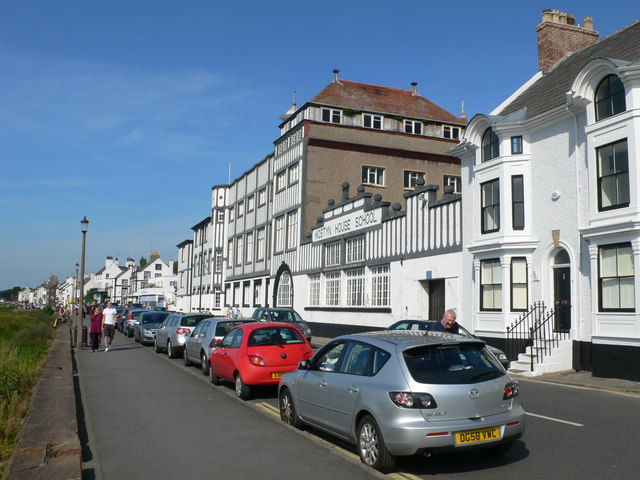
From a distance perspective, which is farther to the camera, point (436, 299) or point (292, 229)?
point (292, 229)

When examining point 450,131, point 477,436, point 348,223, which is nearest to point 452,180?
point 450,131

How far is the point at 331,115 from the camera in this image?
36844mm

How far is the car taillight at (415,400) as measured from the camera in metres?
6.18

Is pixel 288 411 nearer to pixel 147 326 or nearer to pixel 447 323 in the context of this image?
pixel 447 323

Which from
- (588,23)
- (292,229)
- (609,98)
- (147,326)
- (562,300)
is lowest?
(147,326)

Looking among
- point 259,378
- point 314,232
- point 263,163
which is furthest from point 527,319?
point 263,163

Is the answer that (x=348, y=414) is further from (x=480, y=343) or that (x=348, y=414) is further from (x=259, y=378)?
(x=259, y=378)

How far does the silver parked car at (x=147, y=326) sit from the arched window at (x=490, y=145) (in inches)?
598

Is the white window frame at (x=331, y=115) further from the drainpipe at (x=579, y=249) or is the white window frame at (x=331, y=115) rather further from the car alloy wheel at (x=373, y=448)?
the car alloy wheel at (x=373, y=448)

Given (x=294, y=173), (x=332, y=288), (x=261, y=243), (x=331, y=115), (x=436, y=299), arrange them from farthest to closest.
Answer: (x=261, y=243), (x=294, y=173), (x=331, y=115), (x=332, y=288), (x=436, y=299)

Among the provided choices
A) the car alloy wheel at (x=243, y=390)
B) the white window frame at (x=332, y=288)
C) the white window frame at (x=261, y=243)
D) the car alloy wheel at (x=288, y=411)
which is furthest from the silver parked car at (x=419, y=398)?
the white window frame at (x=261, y=243)

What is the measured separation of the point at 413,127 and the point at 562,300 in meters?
22.7

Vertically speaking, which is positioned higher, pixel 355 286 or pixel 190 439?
pixel 355 286

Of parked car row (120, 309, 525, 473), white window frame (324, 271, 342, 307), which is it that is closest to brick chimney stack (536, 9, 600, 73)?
white window frame (324, 271, 342, 307)
